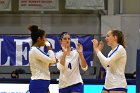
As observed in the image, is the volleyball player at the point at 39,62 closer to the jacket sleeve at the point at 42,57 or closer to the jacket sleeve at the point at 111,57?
the jacket sleeve at the point at 42,57

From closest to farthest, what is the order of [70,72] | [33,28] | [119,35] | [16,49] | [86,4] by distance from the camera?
1. [119,35]
2. [70,72]
3. [33,28]
4. [16,49]
5. [86,4]

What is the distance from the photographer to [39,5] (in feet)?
47.5

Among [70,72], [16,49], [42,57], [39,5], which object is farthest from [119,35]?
[39,5]

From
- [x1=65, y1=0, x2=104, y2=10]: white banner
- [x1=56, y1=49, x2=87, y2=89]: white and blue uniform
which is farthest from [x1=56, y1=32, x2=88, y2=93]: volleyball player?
[x1=65, y1=0, x2=104, y2=10]: white banner

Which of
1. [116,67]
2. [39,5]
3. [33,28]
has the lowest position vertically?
[116,67]

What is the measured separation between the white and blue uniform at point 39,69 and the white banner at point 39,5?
853 cm

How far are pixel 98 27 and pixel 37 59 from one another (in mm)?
9300

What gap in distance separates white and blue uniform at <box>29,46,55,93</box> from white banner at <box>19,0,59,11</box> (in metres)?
8.53

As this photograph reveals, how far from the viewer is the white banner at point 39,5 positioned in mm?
14445

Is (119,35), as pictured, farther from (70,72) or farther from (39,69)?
(39,69)

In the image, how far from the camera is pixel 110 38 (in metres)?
5.44

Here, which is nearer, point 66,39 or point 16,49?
point 66,39

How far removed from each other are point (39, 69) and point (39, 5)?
8663 millimetres

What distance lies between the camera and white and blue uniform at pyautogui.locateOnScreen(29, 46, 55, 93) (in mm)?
5988
